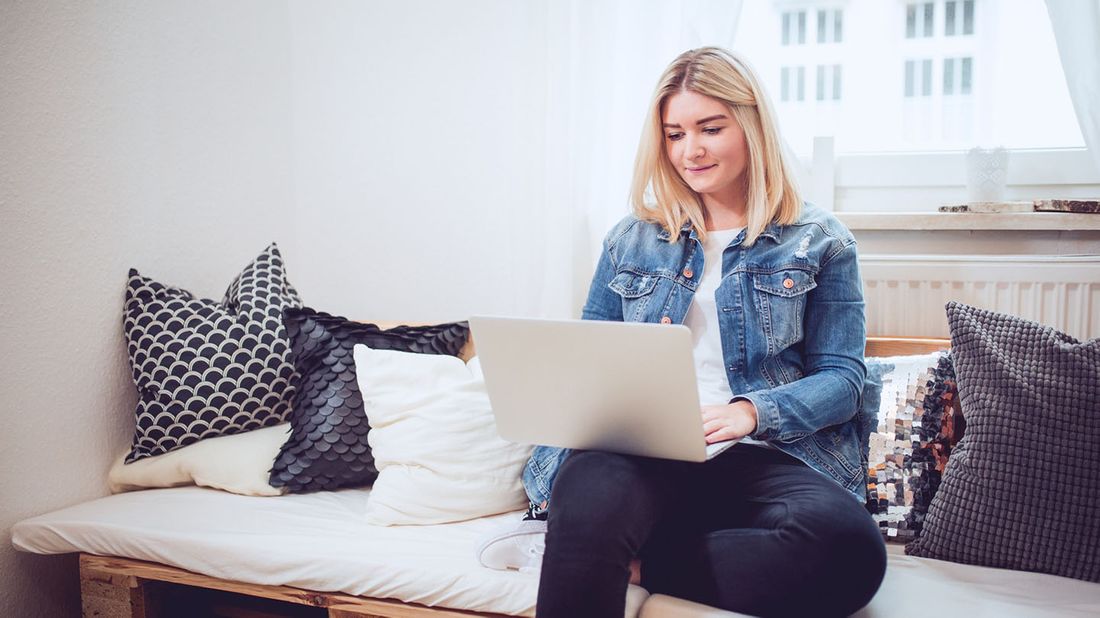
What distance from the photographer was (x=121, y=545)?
1.43 meters

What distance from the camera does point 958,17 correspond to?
1.89m

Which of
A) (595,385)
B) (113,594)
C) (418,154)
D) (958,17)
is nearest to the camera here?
(595,385)

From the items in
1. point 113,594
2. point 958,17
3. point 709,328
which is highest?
point 958,17

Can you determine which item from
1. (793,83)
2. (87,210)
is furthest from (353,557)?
(793,83)

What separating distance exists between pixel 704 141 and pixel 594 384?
0.54m

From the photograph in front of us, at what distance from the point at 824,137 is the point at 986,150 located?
32 cm

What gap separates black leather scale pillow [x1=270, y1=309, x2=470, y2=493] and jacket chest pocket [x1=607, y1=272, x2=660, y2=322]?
438mm

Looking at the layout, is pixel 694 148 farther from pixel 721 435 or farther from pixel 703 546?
pixel 703 546

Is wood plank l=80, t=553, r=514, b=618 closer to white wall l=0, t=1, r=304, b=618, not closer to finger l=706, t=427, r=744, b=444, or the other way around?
white wall l=0, t=1, r=304, b=618

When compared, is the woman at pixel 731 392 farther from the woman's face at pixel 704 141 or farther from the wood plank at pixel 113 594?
the wood plank at pixel 113 594

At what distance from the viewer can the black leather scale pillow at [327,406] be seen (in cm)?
158

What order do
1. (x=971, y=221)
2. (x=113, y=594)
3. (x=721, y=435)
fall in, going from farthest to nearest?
(x=971, y=221), (x=113, y=594), (x=721, y=435)

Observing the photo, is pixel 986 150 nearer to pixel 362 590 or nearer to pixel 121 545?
pixel 362 590

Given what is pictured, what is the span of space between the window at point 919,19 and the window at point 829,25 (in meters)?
0.14
